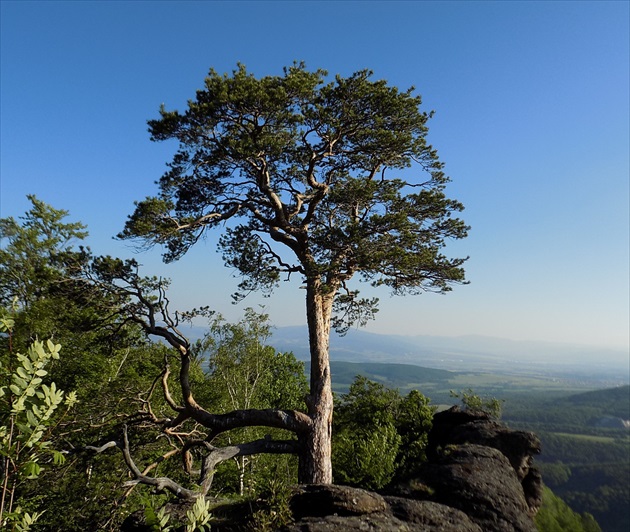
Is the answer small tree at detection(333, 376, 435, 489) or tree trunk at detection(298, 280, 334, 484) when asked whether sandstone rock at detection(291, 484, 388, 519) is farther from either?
small tree at detection(333, 376, 435, 489)

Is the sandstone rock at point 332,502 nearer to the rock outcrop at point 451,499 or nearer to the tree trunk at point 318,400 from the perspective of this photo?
the rock outcrop at point 451,499

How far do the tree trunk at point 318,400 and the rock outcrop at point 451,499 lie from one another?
97.4 inches

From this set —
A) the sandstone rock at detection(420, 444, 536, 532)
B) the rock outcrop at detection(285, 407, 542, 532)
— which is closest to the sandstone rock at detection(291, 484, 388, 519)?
the rock outcrop at detection(285, 407, 542, 532)

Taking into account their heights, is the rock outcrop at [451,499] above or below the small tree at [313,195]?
below

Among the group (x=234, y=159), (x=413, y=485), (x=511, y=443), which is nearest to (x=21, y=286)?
(x=234, y=159)

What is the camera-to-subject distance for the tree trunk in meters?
11.3

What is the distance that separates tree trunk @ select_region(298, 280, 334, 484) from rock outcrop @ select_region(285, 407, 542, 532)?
248cm

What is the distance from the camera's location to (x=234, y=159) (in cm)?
1266

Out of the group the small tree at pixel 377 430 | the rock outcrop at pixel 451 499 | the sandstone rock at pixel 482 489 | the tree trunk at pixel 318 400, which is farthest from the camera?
the small tree at pixel 377 430

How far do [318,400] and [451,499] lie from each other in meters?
4.65

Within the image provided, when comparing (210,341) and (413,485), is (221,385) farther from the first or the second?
(413,485)

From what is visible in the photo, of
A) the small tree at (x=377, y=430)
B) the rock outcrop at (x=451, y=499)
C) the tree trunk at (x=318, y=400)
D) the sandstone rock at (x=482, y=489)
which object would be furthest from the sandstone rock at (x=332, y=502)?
the small tree at (x=377, y=430)

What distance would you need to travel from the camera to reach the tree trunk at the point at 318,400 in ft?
37.1

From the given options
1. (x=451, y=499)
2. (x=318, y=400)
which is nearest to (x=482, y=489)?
(x=451, y=499)
